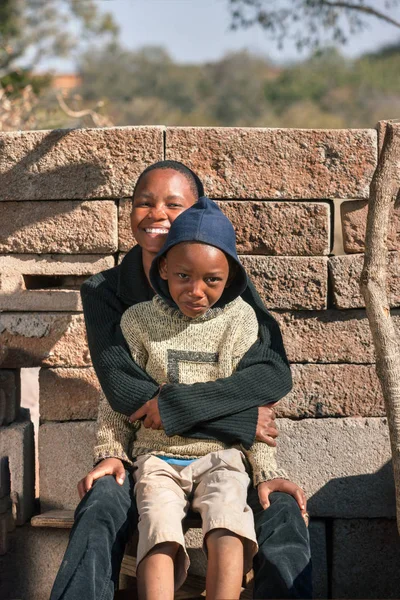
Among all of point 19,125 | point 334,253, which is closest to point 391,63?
point 19,125

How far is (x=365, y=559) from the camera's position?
14.7 feet

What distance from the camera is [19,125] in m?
7.78

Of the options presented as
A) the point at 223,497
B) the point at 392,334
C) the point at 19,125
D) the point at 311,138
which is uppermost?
the point at 19,125

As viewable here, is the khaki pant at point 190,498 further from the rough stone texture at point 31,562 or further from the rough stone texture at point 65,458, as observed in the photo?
the rough stone texture at point 31,562

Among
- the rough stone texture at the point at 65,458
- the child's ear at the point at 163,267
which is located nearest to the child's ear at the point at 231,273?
the child's ear at the point at 163,267

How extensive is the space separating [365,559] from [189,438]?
157cm

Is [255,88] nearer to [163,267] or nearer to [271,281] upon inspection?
[271,281]

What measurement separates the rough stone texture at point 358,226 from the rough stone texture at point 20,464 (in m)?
2.00

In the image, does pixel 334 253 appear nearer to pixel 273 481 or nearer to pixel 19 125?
pixel 273 481

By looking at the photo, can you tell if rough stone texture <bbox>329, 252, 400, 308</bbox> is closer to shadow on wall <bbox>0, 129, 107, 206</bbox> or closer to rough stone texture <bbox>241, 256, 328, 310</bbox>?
rough stone texture <bbox>241, 256, 328, 310</bbox>

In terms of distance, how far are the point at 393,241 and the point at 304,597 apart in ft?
6.52

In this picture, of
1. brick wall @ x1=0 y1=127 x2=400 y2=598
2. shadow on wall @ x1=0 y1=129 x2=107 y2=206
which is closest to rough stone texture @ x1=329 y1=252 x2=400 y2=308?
brick wall @ x1=0 y1=127 x2=400 y2=598

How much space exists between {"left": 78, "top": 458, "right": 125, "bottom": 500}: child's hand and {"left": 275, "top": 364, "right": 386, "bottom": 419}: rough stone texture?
1215 millimetres

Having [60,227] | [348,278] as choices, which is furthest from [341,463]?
[60,227]
